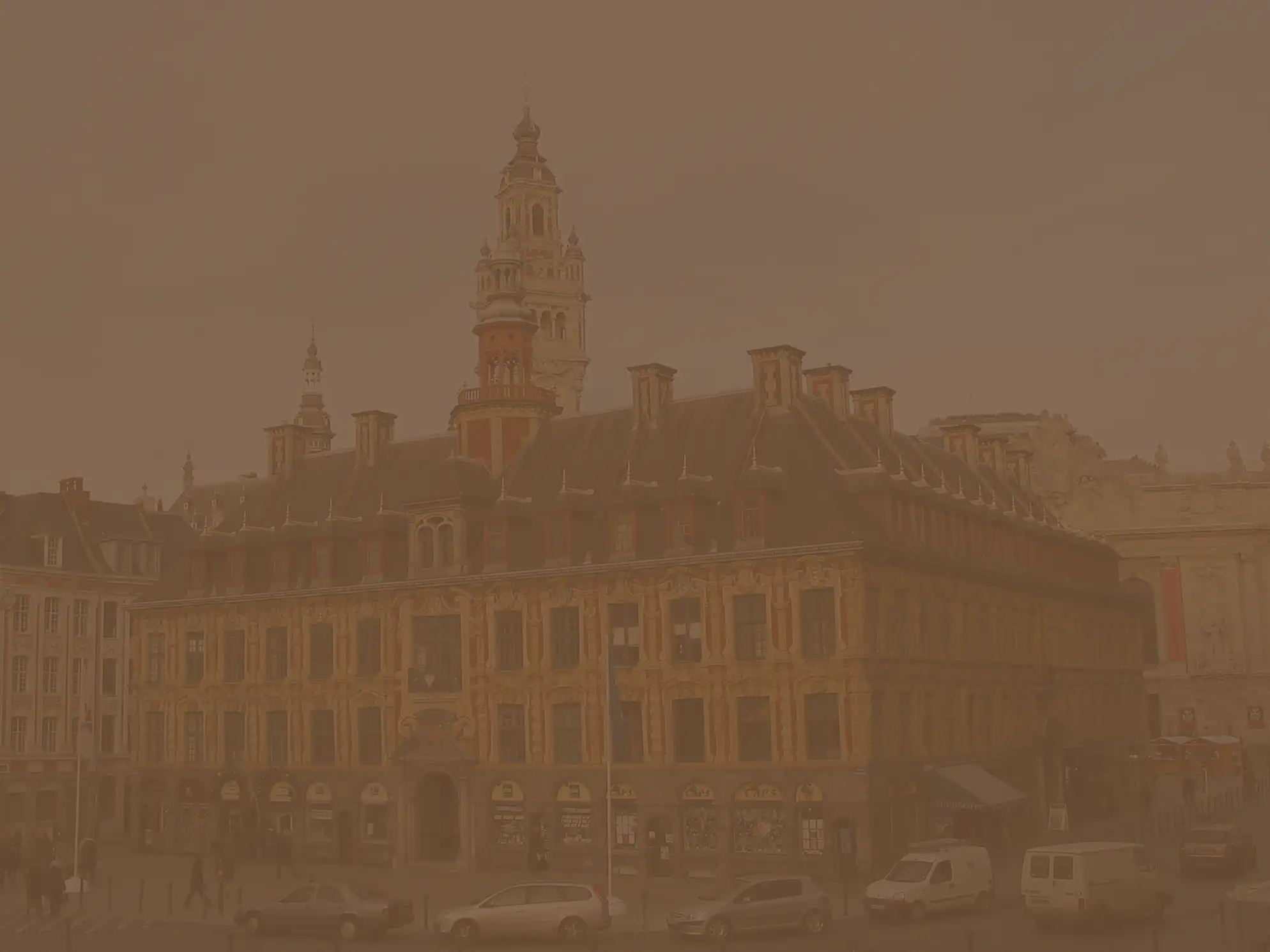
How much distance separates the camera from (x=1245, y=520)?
114438 mm

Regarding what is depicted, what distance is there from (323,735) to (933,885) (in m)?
29.9

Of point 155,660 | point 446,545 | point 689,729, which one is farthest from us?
point 155,660

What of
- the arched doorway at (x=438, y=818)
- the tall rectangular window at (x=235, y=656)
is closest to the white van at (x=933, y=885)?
the arched doorway at (x=438, y=818)

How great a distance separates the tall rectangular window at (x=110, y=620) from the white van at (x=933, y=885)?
174ft

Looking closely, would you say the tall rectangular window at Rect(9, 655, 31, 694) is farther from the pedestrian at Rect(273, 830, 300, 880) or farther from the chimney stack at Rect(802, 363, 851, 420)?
the chimney stack at Rect(802, 363, 851, 420)

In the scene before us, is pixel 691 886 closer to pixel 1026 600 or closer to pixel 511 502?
pixel 511 502

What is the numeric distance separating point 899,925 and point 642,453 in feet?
81.1

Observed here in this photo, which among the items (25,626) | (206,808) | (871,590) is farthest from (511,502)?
(25,626)

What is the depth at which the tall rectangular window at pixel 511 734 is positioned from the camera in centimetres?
5772

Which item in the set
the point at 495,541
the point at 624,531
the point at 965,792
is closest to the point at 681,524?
the point at 624,531

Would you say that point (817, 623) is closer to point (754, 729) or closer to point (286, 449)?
point (754, 729)

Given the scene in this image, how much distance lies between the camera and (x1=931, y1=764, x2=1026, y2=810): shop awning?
53656mm

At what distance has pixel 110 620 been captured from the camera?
82.7 m

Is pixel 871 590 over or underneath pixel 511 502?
underneath
